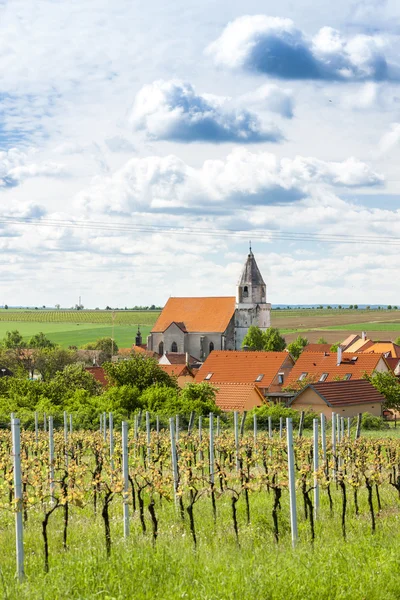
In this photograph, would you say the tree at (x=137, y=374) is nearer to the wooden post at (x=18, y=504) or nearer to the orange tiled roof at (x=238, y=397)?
the orange tiled roof at (x=238, y=397)

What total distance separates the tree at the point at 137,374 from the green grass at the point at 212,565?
28851mm

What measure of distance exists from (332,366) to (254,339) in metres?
32.5

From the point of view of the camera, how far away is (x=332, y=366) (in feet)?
178

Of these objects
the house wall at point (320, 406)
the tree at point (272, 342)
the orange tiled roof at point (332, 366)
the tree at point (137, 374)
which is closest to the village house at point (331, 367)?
the orange tiled roof at point (332, 366)

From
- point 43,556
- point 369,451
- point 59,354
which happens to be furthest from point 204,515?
point 59,354

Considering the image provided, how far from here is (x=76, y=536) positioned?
37.8ft

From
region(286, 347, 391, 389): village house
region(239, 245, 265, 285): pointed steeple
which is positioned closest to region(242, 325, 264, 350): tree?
region(239, 245, 265, 285): pointed steeple

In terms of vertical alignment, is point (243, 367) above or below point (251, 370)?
above

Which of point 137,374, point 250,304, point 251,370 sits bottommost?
point 251,370

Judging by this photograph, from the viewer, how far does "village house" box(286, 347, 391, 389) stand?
53009 millimetres

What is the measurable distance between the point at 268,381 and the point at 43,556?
4496 centimetres

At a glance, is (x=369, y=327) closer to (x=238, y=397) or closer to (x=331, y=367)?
(x=331, y=367)

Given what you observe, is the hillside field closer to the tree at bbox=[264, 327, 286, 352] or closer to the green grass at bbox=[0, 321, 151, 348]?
the green grass at bbox=[0, 321, 151, 348]

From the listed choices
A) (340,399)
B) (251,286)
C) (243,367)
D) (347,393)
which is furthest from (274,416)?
(251,286)
